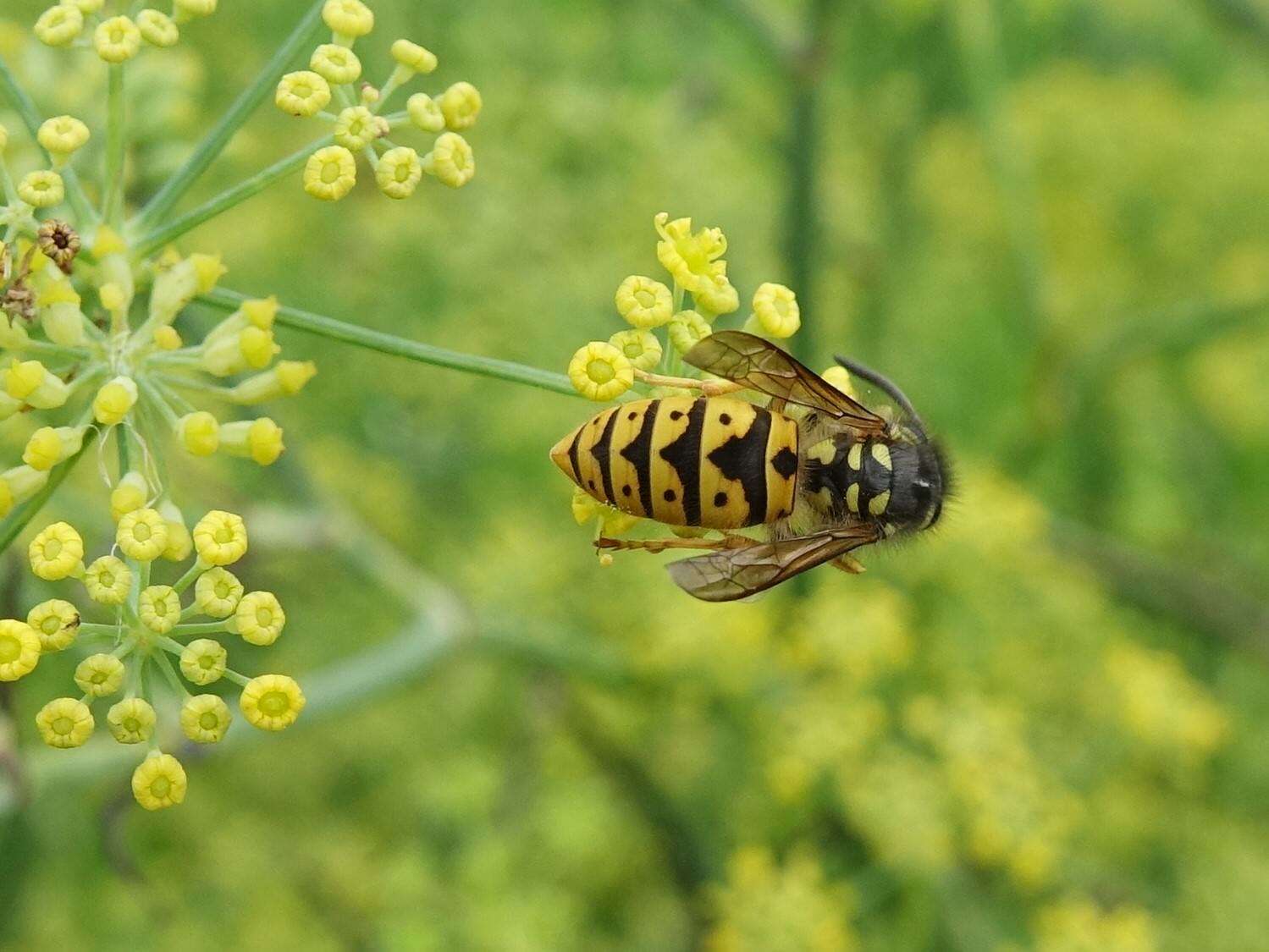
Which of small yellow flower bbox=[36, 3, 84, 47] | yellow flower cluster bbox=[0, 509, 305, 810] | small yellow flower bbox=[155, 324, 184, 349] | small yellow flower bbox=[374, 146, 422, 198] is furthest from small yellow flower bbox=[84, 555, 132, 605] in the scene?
small yellow flower bbox=[36, 3, 84, 47]

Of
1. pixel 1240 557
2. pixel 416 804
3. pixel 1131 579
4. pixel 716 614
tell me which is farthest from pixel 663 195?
pixel 1240 557

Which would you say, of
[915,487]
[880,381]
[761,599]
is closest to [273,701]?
[880,381]

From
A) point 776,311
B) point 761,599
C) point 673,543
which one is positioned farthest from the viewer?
point 761,599

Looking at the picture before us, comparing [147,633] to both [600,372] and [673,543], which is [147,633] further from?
[673,543]

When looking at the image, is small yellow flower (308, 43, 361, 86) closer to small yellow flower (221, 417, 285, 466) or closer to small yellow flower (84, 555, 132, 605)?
small yellow flower (221, 417, 285, 466)

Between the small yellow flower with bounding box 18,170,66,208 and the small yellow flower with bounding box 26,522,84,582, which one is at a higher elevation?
the small yellow flower with bounding box 18,170,66,208

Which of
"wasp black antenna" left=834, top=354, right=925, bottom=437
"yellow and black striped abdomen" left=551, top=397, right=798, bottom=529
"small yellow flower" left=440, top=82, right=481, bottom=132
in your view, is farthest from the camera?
"wasp black antenna" left=834, top=354, right=925, bottom=437
